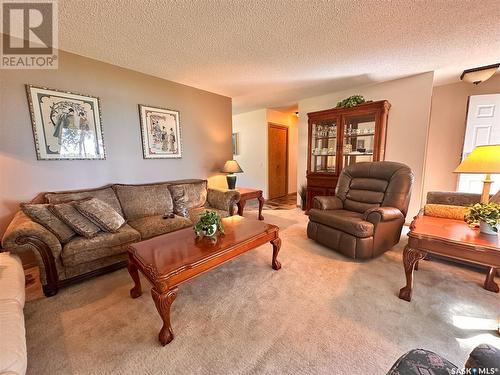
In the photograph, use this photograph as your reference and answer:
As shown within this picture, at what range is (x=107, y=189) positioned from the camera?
102 inches

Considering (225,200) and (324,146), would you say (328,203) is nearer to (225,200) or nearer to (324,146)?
(225,200)

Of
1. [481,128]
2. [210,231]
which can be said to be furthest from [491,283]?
[481,128]

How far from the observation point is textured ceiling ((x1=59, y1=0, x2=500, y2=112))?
1682 millimetres

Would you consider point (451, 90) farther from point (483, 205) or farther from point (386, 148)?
point (483, 205)

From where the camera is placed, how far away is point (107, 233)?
2100 mm

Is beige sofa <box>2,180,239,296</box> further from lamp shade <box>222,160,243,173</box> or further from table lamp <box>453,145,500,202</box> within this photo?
table lamp <box>453,145,500,202</box>

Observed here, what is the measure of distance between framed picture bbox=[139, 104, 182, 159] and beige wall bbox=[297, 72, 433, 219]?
3.28 m

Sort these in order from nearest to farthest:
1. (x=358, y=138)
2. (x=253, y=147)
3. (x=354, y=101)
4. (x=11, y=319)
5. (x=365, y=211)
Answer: (x=11, y=319) < (x=365, y=211) < (x=354, y=101) < (x=358, y=138) < (x=253, y=147)

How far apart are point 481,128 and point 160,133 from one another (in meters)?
4.93

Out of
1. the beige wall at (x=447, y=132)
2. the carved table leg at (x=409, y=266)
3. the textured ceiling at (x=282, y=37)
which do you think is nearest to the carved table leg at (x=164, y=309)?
the carved table leg at (x=409, y=266)

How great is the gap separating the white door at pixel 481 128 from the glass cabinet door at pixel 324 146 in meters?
1.98

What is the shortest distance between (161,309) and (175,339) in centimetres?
24

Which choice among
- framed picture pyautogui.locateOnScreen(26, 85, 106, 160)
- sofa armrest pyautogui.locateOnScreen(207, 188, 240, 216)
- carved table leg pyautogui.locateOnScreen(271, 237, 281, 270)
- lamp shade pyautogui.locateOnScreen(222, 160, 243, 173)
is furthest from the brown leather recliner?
framed picture pyautogui.locateOnScreen(26, 85, 106, 160)

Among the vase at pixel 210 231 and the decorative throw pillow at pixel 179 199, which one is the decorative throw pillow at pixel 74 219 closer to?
the decorative throw pillow at pixel 179 199
